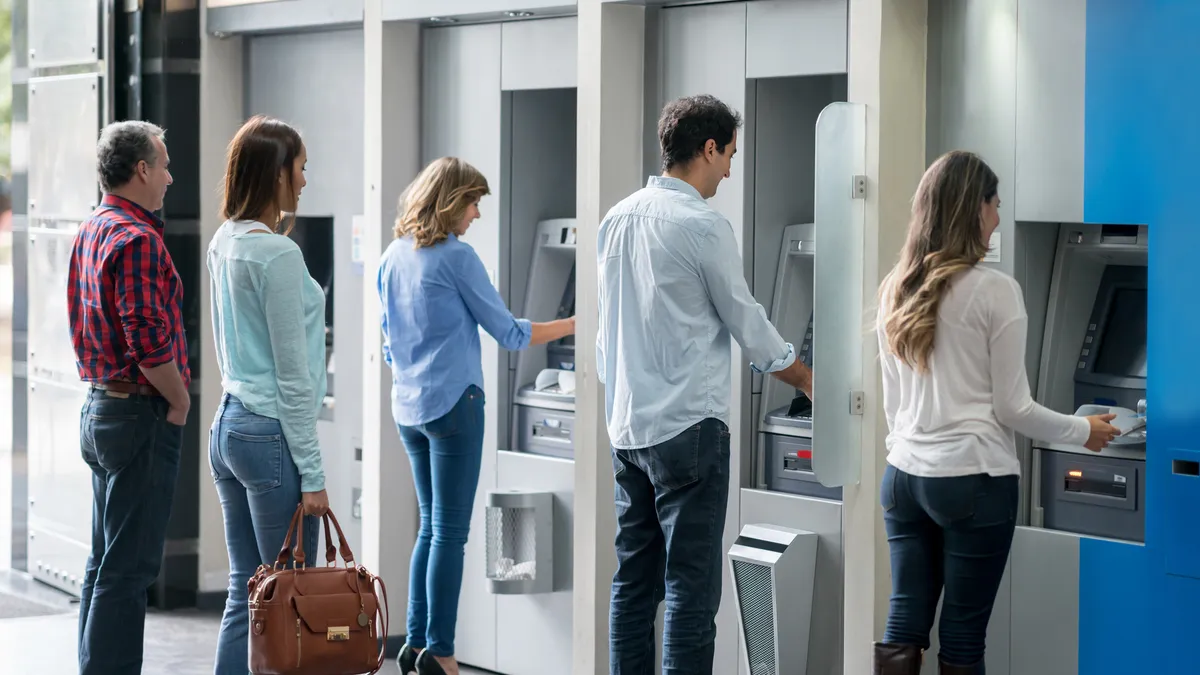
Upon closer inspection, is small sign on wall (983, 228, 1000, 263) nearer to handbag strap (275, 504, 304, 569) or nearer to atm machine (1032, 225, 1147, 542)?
atm machine (1032, 225, 1147, 542)

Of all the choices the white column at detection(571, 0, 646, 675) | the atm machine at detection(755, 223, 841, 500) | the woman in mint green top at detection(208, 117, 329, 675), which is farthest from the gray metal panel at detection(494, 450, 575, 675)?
the woman in mint green top at detection(208, 117, 329, 675)

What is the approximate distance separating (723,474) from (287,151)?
1280 mm

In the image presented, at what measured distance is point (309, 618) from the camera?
3.54 m

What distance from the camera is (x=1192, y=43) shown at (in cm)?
354

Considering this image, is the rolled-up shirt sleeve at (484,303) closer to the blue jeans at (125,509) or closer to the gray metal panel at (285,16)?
the blue jeans at (125,509)

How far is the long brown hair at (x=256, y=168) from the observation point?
3615 millimetres

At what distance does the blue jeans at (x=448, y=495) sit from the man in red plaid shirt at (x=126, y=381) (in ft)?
2.78

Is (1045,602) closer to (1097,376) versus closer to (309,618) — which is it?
(1097,376)

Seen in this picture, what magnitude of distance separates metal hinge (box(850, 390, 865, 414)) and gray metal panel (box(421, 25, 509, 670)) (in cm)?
148

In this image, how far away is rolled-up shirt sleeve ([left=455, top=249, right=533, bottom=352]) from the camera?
4.53 metres

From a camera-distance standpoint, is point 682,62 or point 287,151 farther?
point 682,62

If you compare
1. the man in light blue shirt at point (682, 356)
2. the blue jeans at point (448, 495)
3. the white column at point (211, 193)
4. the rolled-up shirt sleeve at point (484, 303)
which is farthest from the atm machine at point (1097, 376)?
the white column at point (211, 193)

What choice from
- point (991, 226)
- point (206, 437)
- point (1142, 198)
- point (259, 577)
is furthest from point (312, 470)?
point (206, 437)

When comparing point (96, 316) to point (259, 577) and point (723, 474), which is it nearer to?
point (259, 577)
